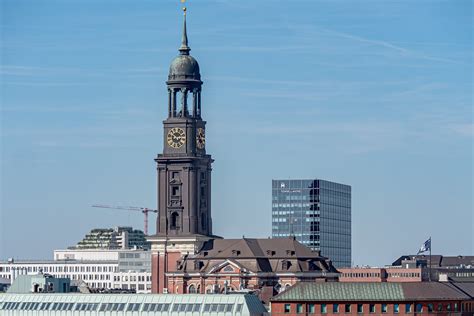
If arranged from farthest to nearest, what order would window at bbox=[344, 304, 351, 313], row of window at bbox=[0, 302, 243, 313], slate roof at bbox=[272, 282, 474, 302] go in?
slate roof at bbox=[272, 282, 474, 302] → window at bbox=[344, 304, 351, 313] → row of window at bbox=[0, 302, 243, 313]

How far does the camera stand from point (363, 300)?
7111 inches

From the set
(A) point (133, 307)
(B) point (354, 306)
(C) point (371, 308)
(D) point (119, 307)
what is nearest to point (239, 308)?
(B) point (354, 306)

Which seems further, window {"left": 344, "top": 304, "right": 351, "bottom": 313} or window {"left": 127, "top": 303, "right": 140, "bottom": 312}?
window {"left": 127, "top": 303, "right": 140, "bottom": 312}

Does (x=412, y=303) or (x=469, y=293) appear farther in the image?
(x=469, y=293)

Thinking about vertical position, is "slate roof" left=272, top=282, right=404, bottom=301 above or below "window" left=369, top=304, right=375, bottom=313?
above

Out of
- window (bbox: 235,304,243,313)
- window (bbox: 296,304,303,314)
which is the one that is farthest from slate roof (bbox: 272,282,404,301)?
window (bbox: 235,304,243,313)

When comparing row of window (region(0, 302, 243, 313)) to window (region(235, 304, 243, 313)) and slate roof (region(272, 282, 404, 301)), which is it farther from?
slate roof (region(272, 282, 404, 301))

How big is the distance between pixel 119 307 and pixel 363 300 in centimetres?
2581

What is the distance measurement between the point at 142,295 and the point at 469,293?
3801 centimetres

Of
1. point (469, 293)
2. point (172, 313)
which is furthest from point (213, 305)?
point (469, 293)

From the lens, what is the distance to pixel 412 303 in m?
181

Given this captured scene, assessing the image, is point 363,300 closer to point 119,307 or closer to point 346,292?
point 346,292

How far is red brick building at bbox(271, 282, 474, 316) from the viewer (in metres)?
181

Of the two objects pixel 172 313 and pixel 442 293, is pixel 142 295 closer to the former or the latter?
pixel 172 313
